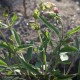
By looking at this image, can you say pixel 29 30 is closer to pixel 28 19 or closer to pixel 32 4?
pixel 28 19

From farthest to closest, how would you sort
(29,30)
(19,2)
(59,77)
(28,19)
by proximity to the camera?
(19,2)
(28,19)
(29,30)
(59,77)

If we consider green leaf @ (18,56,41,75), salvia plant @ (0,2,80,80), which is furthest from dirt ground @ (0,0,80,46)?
green leaf @ (18,56,41,75)

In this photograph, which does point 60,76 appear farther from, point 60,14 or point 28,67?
point 60,14

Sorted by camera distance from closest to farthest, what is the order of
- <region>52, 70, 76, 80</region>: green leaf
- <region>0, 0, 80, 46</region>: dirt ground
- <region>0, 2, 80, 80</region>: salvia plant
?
<region>0, 2, 80, 80</region>: salvia plant
<region>52, 70, 76, 80</region>: green leaf
<region>0, 0, 80, 46</region>: dirt ground

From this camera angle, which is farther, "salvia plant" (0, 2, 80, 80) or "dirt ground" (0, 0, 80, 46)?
"dirt ground" (0, 0, 80, 46)

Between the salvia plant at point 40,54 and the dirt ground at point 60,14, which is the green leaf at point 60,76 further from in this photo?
the dirt ground at point 60,14

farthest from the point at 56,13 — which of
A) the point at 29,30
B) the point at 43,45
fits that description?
the point at 29,30

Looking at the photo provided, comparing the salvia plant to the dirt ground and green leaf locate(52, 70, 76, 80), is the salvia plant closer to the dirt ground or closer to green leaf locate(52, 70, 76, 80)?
green leaf locate(52, 70, 76, 80)

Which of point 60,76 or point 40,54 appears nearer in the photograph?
point 60,76

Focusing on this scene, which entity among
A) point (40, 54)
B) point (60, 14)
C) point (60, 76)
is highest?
point (60, 14)

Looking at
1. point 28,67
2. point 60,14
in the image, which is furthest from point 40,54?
point 60,14

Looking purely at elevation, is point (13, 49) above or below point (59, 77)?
above
